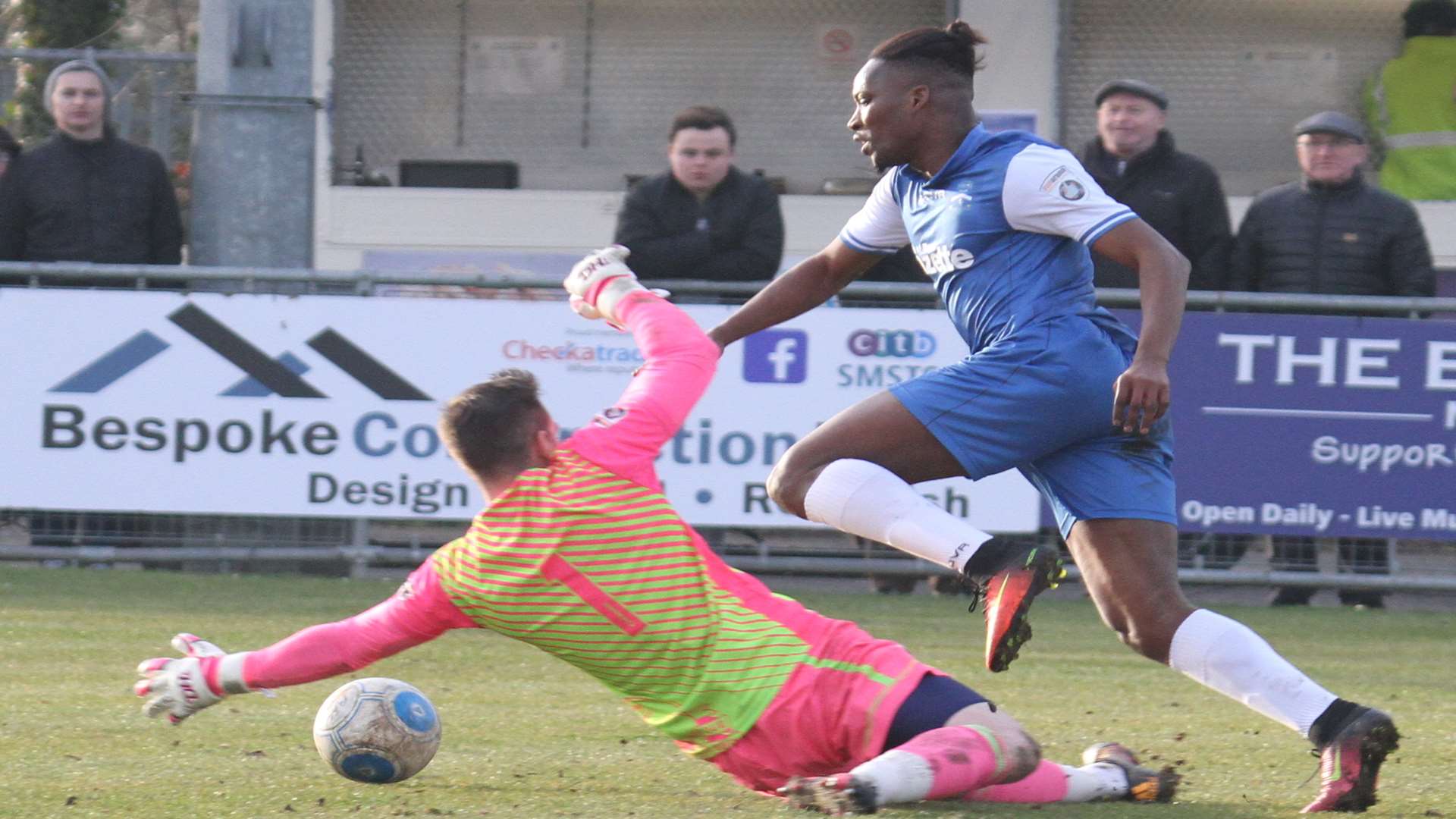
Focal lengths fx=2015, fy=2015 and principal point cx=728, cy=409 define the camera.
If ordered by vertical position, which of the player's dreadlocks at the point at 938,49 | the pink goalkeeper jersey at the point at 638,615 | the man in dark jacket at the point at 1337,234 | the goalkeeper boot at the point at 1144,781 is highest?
the player's dreadlocks at the point at 938,49

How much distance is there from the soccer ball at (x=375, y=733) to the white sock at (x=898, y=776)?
129 centimetres

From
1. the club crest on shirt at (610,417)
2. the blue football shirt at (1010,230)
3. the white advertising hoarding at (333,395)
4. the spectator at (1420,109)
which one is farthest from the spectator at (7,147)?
the spectator at (1420,109)

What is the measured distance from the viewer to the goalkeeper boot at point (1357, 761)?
4590 mm

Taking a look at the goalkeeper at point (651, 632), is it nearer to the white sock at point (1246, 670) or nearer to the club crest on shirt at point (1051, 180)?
the white sock at point (1246, 670)

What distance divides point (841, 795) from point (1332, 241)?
647 cm

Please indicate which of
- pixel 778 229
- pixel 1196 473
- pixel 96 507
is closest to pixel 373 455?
pixel 96 507

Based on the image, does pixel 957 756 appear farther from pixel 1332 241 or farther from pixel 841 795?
pixel 1332 241

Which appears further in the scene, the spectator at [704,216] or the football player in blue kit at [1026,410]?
the spectator at [704,216]

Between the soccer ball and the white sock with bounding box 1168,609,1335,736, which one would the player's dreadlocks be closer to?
the white sock with bounding box 1168,609,1335,736

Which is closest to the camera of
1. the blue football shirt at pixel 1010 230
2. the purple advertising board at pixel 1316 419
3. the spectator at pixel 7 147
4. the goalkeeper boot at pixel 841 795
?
the goalkeeper boot at pixel 841 795

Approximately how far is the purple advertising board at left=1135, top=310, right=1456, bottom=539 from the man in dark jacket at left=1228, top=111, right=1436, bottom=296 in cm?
26

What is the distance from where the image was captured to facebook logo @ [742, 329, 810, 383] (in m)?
9.76

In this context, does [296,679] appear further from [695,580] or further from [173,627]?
[173,627]

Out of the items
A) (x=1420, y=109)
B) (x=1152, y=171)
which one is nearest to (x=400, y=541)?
(x=1152, y=171)
